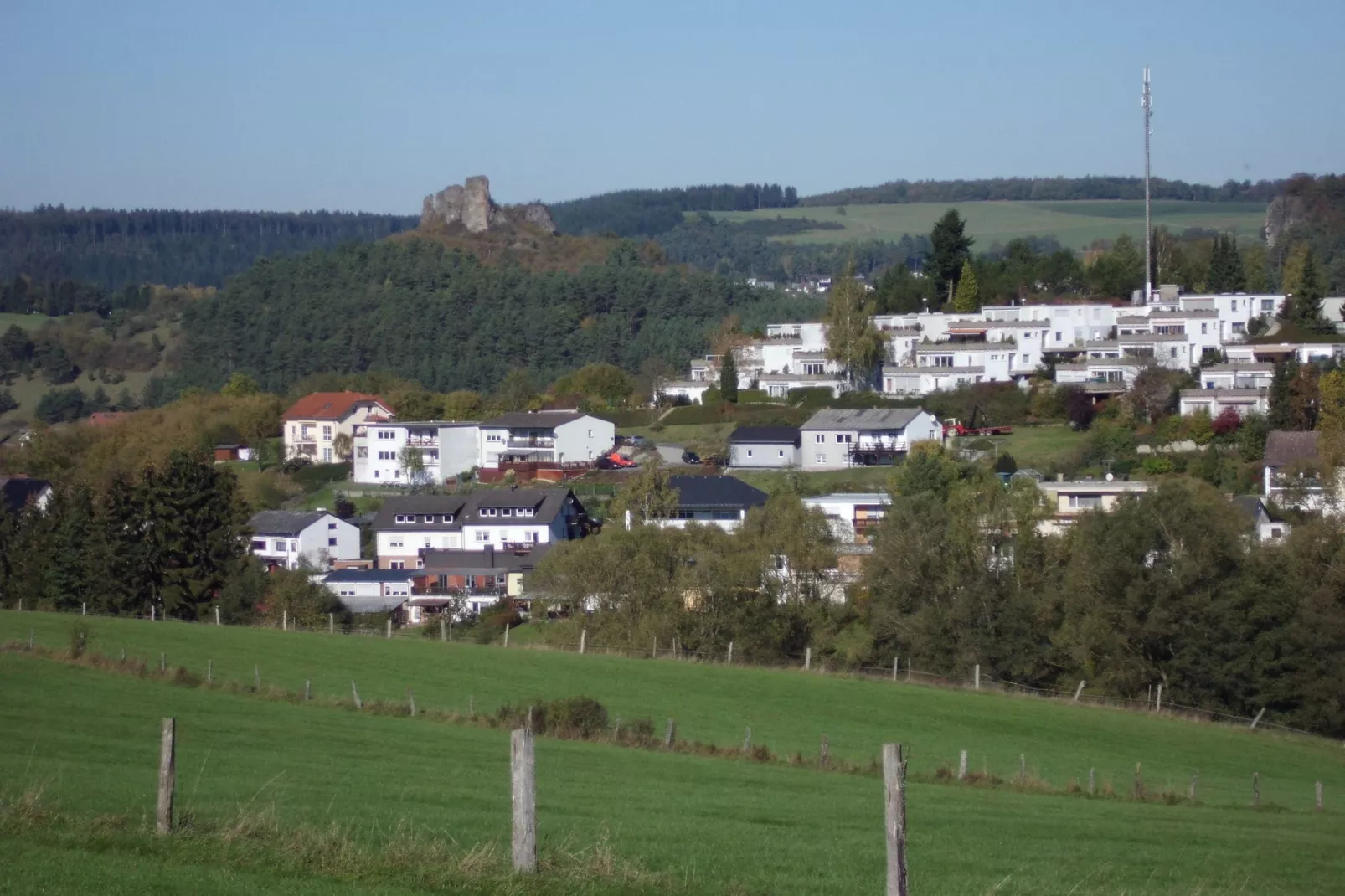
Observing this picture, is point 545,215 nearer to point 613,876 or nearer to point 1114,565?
point 1114,565

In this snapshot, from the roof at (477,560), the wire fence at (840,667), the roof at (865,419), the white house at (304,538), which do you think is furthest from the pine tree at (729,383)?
the wire fence at (840,667)

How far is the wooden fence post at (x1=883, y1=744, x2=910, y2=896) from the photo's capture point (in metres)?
6.55

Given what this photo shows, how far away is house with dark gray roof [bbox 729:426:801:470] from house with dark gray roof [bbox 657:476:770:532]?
6.21m

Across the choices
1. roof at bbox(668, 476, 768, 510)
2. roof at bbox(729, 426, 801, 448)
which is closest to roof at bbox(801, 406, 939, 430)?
roof at bbox(729, 426, 801, 448)

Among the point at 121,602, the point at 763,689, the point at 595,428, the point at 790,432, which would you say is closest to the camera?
the point at 763,689

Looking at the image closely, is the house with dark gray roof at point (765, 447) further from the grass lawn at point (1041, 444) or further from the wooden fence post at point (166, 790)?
the wooden fence post at point (166, 790)

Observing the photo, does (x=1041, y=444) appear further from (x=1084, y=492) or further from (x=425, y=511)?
(x=425, y=511)

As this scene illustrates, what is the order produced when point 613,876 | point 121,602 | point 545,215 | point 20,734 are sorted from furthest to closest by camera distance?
point 545,215, point 121,602, point 20,734, point 613,876

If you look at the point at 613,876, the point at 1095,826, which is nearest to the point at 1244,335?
the point at 1095,826

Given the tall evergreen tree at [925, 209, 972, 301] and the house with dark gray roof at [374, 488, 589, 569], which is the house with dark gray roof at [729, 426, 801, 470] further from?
the tall evergreen tree at [925, 209, 972, 301]

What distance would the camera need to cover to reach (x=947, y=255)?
75250 mm

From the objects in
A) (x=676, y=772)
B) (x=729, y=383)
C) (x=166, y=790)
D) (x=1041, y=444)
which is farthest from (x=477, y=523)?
(x=166, y=790)

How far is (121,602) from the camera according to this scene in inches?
1603

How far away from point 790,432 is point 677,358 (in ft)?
146
